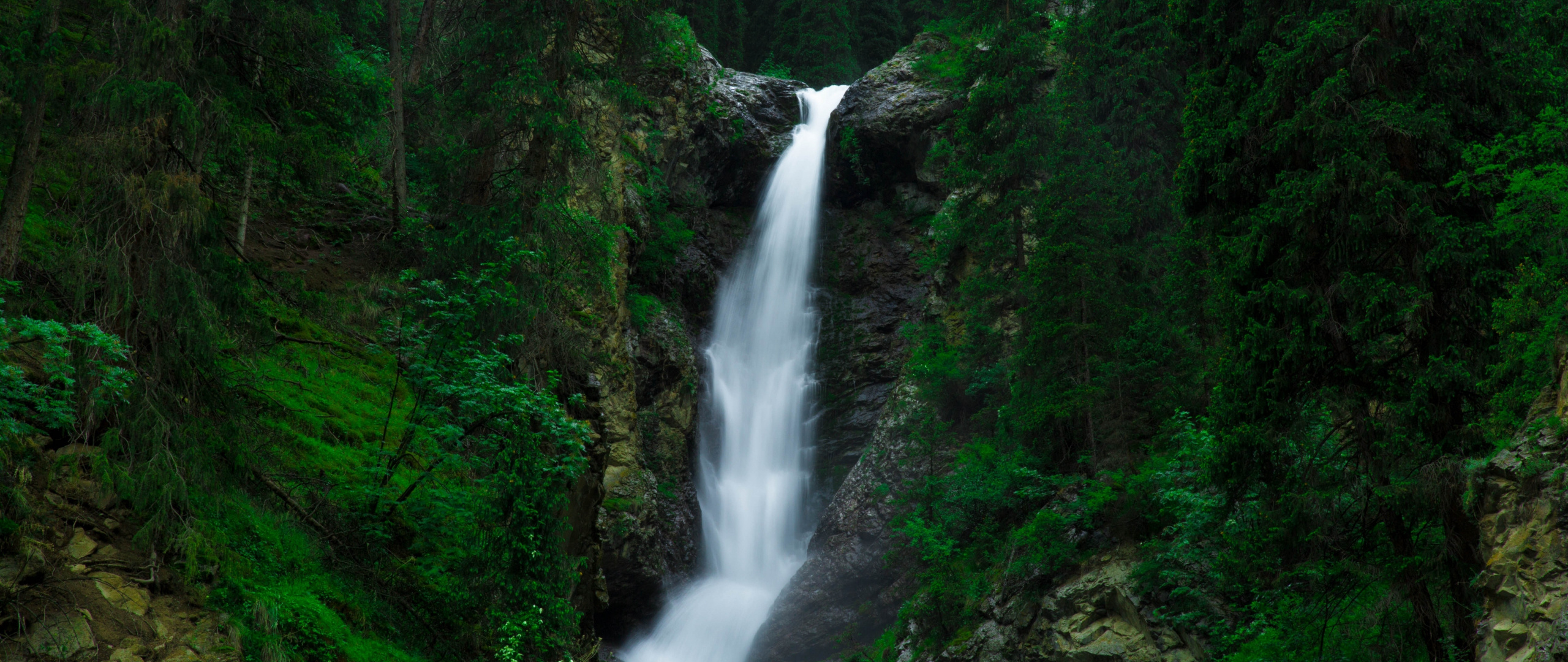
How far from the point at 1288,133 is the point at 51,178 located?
44.1 feet

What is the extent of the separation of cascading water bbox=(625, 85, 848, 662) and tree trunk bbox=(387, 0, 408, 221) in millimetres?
12234

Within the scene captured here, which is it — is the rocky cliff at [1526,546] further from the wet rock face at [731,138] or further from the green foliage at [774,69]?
the green foliage at [774,69]

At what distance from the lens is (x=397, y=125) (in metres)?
16.0

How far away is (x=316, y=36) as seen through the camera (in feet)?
28.3

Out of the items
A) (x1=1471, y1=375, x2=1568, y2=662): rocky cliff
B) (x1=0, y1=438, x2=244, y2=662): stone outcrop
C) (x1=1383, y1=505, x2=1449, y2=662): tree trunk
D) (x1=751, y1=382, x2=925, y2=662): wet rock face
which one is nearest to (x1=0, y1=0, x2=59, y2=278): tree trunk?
(x1=0, y1=438, x2=244, y2=662): stone outcrop

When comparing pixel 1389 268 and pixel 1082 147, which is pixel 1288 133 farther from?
pixel 1082 147

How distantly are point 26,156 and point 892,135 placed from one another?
25521 mm

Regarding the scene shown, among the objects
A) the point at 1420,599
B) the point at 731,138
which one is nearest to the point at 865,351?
the point at 731,138

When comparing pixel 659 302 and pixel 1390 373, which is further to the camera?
pixel 659 302

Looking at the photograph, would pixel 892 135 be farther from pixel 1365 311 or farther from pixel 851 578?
pixel 1365 311

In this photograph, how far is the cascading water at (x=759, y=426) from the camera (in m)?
22.6

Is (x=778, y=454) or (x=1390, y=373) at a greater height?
(x=1390, y=373)

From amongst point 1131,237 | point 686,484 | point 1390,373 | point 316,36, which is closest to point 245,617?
point 316,36

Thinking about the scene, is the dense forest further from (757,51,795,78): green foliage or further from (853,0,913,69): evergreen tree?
(853,0,913,69): evergreen tree
